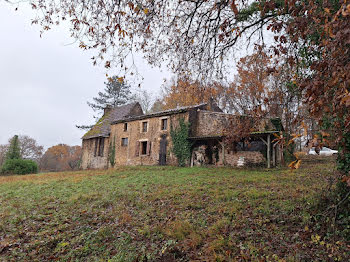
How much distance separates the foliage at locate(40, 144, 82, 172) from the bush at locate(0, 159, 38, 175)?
9676mm

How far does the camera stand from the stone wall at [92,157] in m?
23.8

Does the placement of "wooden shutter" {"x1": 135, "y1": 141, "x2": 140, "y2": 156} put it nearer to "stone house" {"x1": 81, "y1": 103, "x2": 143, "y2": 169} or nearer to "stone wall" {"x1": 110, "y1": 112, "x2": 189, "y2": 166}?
"stone wall" {"x1": 110, "y1": 112, "x2": 189, "y2": 166}

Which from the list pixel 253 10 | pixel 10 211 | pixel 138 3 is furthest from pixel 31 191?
pixel 253 10

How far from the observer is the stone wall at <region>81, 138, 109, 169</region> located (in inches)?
937

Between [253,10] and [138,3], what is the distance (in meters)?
3.36

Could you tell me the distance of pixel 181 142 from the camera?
702 inches

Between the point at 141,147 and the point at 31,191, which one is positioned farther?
the point at 141,147

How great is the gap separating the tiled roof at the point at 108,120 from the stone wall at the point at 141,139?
1.68 metres

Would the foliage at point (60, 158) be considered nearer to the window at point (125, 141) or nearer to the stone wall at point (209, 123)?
the window at point (125, 141)

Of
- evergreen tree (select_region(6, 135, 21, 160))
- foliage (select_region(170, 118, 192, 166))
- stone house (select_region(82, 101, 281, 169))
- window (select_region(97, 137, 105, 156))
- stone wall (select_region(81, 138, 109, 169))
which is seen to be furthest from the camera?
evergreen tree (select_region(6, 135, 21, 160))

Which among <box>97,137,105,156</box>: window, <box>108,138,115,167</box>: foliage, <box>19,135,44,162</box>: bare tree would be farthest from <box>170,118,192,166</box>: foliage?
<box>19,135,44,162</box>: bare tree

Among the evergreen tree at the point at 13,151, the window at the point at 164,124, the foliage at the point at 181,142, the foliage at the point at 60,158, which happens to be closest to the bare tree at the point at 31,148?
the foliage at the point at 60,158

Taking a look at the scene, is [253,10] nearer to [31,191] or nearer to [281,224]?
[281,224]

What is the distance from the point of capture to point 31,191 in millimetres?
9820
